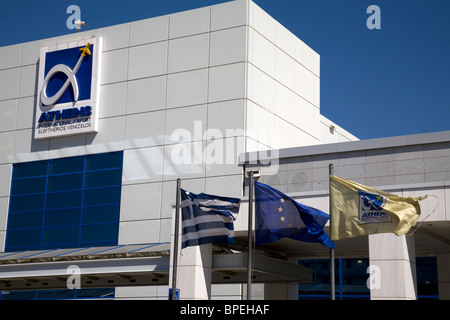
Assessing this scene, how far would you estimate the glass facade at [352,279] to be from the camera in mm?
38219

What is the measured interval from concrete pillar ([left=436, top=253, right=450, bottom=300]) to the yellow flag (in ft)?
37.1

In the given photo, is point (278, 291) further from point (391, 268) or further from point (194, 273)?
point (391, 268)

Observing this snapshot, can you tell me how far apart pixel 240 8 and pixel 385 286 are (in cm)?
1975

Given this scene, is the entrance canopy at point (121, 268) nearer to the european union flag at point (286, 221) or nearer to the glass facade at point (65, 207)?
the glass facade at point (65, 207)

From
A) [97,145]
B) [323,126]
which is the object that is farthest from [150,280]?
[323,126]

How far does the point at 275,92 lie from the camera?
3941 centimetres

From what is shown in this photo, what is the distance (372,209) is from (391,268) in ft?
12.1

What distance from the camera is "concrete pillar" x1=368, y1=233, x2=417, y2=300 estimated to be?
75.6ft

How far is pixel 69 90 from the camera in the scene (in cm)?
4125

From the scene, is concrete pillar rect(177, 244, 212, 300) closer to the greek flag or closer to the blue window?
the greek flag

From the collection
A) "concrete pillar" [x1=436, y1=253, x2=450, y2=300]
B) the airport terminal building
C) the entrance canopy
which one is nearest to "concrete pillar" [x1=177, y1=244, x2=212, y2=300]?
the entrance canopy

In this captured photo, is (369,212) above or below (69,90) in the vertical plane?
below

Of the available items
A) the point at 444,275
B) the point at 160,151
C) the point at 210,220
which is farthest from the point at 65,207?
the point at 444,275

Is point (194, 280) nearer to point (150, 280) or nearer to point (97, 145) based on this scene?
point (150, 280)
